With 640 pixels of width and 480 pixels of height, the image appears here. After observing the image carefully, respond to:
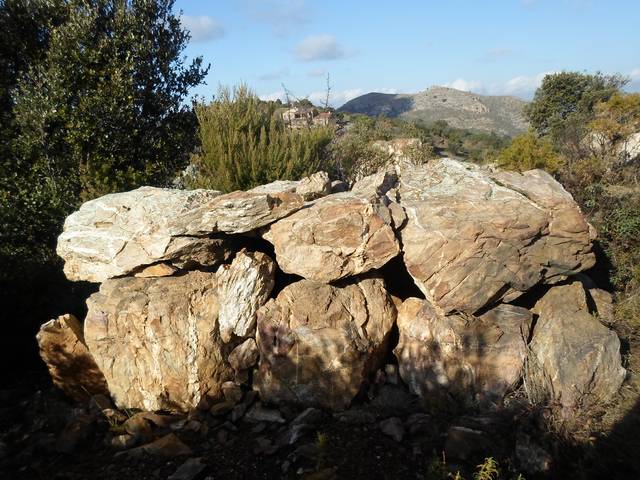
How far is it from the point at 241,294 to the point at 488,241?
3794 millimetres

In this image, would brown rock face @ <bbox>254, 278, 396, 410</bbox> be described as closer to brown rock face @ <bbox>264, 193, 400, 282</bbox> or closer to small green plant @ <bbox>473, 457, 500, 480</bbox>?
brown rock face @ <bbox>264, 193, 400, 282</bbox>

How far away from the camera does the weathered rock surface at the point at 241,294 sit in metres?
6.72

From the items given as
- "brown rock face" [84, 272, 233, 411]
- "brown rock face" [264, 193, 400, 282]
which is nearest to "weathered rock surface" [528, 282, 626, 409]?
"brown rock face" [264, 193, 400, 282]

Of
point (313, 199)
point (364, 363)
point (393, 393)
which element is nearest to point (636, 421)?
point (393, 393)

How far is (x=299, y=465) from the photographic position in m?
5.10

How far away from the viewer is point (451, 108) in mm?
77000

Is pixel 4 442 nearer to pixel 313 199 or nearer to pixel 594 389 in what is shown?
pixel 313 199

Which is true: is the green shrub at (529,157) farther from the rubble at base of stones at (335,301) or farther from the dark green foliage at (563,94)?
the dark green foliage at (563,94)

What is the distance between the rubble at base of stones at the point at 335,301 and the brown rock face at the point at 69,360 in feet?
0.12

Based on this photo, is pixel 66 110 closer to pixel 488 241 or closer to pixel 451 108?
pixel 488 241

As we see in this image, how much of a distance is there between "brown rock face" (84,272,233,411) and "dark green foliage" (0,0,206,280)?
276 centimetres

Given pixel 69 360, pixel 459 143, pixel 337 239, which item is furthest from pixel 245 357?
pixel 459 143

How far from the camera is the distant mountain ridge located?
68062 mm

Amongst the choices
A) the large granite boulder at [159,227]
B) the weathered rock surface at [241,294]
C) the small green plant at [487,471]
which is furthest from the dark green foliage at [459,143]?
the small green plant at [487,471]
